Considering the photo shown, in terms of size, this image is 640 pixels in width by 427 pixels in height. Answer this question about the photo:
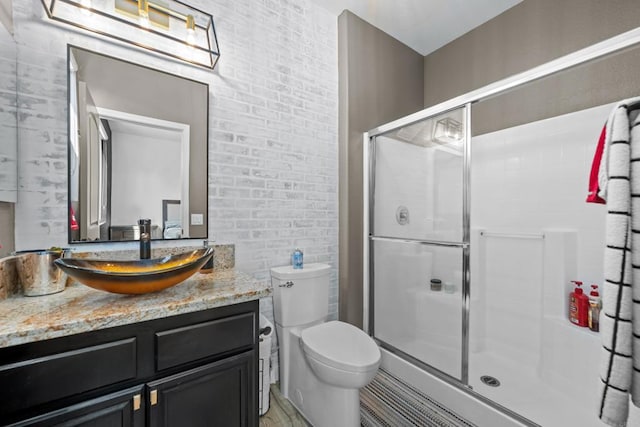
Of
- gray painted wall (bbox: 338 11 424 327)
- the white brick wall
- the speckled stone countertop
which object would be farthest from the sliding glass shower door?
the speckled stone countertop

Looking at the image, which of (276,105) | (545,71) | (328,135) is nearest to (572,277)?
(545,71)

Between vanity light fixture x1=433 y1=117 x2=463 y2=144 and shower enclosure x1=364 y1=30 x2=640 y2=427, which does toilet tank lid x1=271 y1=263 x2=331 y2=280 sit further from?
vanity light fixture x1=433 y1=117 x2=463 y2=144

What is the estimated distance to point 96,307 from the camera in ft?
2.97

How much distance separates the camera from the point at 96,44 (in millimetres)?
1365

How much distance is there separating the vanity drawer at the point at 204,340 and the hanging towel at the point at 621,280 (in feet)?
4.12

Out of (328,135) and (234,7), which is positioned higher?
(234,7)

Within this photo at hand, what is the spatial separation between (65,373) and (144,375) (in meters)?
0.21

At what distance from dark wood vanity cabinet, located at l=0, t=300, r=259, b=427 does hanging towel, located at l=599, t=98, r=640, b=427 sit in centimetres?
125

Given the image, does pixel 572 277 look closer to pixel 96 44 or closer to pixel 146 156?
pixel 146 156

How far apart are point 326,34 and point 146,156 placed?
66.3 inches

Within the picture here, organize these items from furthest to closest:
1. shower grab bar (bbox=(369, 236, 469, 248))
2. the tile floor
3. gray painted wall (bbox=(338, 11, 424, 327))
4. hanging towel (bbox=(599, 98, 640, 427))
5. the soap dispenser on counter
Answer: gray painted wall (bbox=(338, 11, 424, 327)) < shower grab bar (bbox=(369, 236, 469, 248)) < the soap dispenser on counter < the tile floor < hanging towel (bbox=(599, 98, 640, 427))

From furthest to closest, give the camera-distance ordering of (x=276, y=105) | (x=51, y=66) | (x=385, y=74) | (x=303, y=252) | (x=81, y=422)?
(x=385, y=74)
(x=303, y=252)
(x=276, y=105)
(x=51, y=66)
(x=81, y=422)

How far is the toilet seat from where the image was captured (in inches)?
53.3

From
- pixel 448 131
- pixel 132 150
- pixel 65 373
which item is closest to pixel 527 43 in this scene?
pixel 448 131
